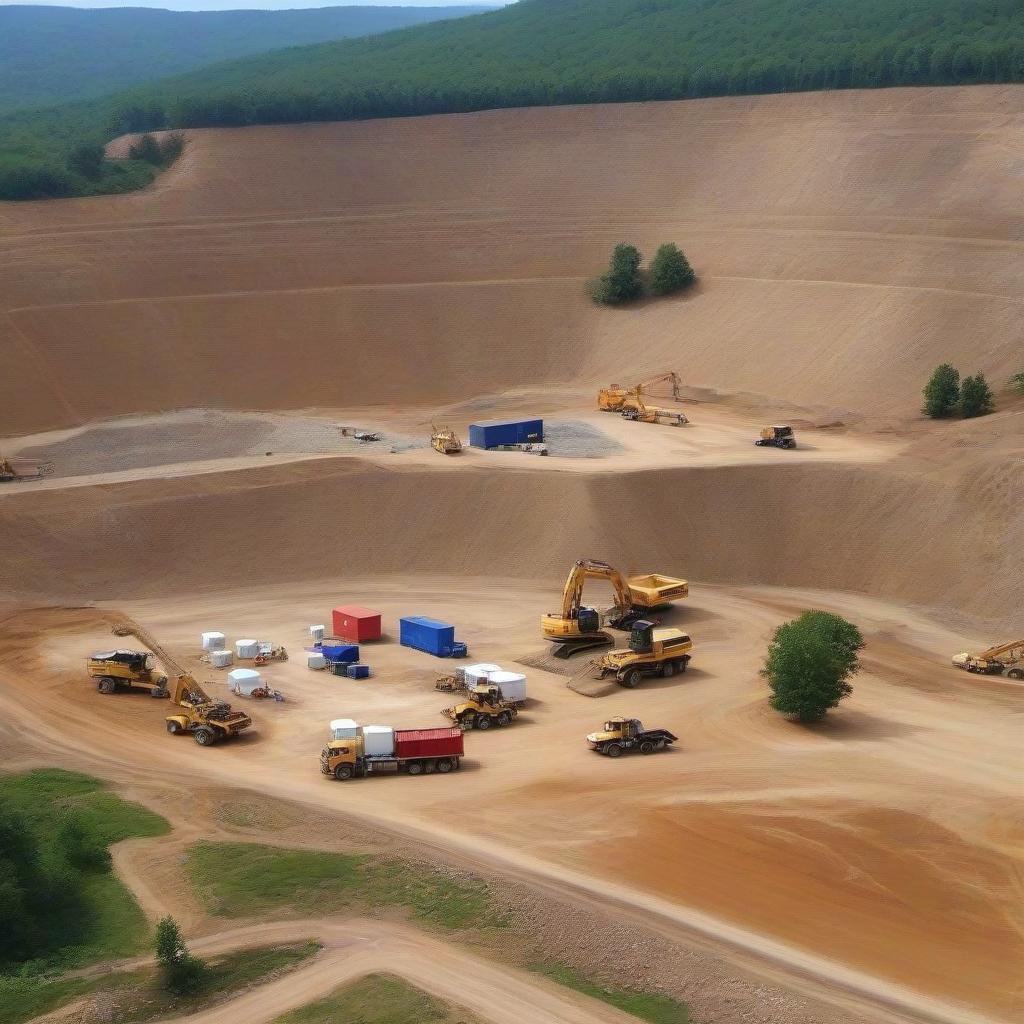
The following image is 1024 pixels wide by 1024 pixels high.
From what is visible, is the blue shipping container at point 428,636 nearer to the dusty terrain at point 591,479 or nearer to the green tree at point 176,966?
the dusty terrain at point 591,479

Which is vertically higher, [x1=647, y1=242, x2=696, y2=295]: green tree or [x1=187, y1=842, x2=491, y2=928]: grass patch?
[x1=647, y1=242, x2=696, y2=295]: green tree

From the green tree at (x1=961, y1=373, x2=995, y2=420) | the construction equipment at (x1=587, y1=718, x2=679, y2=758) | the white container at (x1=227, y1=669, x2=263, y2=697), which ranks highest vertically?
the green tree at (x1=961, y1=373, x2=995, y2=420)

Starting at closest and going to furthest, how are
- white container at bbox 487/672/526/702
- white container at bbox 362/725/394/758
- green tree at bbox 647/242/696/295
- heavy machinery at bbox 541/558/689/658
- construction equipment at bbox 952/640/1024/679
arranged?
1. white container at bbox 362/725/394/758
2. white container at bbox 487/672/526/702
3. construction equipment at bbox 952/640/1024/679
4. heavy machinery at bbox 541/558/689/658
5. green tree at bbox 647/242/696/295

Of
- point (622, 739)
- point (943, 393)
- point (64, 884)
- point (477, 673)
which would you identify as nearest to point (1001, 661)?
point (622, 739)

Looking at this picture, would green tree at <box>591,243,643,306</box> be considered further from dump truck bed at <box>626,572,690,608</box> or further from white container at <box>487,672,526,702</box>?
white container at <box>487,672,526,702</box>

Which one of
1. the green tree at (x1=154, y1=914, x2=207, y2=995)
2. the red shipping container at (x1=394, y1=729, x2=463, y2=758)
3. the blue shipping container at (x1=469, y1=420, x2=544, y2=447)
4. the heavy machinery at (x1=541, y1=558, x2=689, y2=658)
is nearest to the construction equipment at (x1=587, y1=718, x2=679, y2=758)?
the red shipping container at (x1=394, y1=729, x2=463, y2=758)

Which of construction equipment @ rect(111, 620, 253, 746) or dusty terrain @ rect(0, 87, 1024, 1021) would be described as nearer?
dusty terrain @ rect(0, 87, 1024, 1021)

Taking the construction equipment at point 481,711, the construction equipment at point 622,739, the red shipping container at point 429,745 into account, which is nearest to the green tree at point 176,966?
the red shipping container at point 429,745
